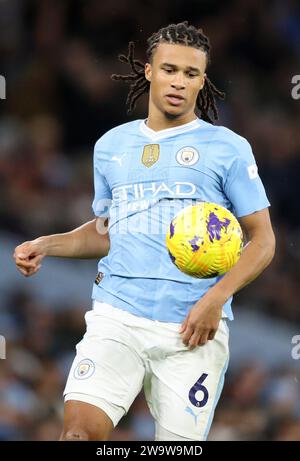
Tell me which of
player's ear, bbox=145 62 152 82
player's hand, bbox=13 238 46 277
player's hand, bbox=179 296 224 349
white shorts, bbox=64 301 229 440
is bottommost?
white shorts, bbox=64 301 229 440

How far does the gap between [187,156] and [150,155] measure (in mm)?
176

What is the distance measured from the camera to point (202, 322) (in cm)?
427

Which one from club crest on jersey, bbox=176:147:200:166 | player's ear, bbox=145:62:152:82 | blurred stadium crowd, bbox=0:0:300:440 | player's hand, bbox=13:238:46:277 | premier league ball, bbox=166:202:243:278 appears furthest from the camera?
blurred stadium crowd, bbox=0:0:300:440

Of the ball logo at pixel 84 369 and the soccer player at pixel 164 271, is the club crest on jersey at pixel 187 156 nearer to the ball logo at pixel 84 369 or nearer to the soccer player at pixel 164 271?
the soccer player at pixel 164 271

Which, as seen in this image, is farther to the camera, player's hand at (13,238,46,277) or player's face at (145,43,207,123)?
player's face at (145,43,207,123)

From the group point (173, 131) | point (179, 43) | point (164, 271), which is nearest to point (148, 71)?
point (179, 43)

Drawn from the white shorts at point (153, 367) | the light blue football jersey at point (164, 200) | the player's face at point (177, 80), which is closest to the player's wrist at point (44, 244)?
the light blue football jersey at point (164, 200)

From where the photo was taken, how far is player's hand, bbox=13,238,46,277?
4.46m

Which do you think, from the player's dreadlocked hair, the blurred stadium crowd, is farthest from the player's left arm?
the blurred stadium crowd

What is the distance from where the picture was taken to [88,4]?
8703 millimetres

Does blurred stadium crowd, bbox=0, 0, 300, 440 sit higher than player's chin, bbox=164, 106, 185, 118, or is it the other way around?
player's chin, bbox=164, 106, 185, 118

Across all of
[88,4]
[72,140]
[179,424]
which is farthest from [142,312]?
[88,4]

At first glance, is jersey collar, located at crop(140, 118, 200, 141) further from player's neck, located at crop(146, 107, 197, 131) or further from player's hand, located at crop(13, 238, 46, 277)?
player's hand, located at crop(13, 238, 46, 277)

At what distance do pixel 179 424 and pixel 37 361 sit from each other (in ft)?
11.0
